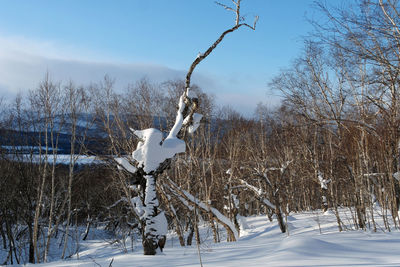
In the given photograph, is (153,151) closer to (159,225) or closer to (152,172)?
(152,172)

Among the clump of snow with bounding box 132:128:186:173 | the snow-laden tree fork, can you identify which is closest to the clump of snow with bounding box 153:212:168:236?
the snow-laden tree fork

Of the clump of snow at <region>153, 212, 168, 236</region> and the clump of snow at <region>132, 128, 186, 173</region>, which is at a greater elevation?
the clump of snow at <region>132, 128, 186, 173</region>

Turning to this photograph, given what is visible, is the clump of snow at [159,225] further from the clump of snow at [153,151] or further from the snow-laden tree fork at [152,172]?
the clump of snow at [153,151]

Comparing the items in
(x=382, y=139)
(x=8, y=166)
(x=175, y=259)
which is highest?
(x=8, y=166)

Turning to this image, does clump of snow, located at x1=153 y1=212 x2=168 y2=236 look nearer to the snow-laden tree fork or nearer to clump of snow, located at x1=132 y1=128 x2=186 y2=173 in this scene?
the snow-laden tree fork

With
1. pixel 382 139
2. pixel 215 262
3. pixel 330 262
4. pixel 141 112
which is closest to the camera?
pixel 330 262

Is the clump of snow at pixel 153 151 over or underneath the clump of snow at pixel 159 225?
over

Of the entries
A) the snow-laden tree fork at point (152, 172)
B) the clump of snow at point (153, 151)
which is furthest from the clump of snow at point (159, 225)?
the clump of snow at point (153, 151)

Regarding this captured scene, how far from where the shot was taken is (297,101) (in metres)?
12.2

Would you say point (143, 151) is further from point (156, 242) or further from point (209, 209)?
point (209, 209)

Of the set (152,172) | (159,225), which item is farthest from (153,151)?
(159,225)

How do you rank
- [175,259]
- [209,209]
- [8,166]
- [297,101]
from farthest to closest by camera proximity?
1. [8,166]
2. [297,101]
3. [209,209]
4. [175,259]

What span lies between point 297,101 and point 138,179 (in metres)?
8.86

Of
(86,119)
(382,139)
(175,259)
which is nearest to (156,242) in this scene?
(175,259)
